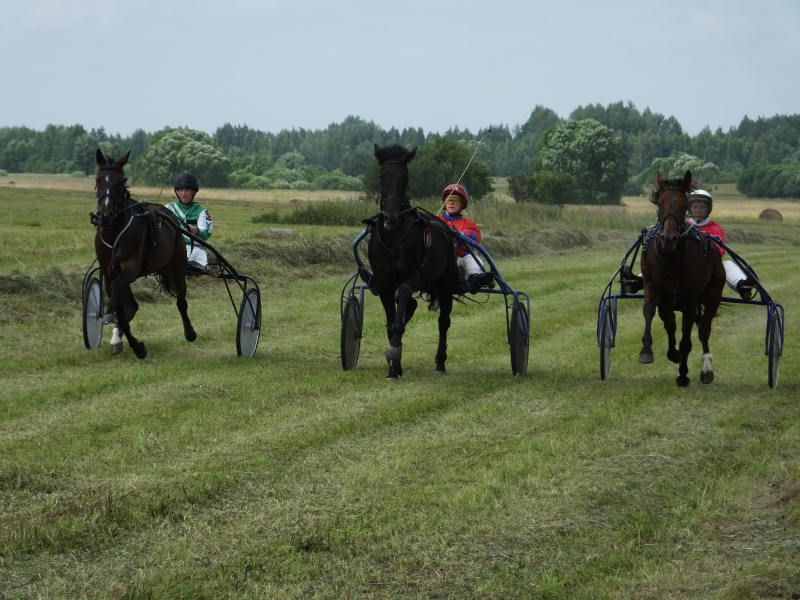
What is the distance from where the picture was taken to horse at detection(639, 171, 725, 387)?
26.0 feet

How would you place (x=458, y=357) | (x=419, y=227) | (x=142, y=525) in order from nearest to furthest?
(x=142, y=525)
(x=419, y=227)
(x=458, y=357)

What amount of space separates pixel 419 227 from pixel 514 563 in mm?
4643

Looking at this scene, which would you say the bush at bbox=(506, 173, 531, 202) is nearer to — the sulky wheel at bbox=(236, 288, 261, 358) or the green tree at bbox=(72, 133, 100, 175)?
the sulky wheel at bbox=(236, 288, 261, 358)

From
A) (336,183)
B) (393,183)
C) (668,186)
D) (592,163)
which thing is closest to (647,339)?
(668,186)

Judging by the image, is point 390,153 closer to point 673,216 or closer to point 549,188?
point 673,216

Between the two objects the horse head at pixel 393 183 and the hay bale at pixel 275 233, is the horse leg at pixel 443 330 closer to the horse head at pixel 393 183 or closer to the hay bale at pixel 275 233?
the horse head at pixel 393 183

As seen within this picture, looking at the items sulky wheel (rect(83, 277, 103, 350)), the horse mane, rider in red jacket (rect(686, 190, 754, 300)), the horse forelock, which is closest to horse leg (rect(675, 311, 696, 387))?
rider in red jacket (rect(686, 190, 754, 300))

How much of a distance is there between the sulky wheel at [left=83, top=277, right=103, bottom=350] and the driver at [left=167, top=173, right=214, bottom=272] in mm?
903

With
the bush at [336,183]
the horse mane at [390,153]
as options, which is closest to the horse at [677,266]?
the horse mane at [390,153]

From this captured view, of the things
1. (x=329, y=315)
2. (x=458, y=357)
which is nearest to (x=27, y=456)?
(x=458, y=357)

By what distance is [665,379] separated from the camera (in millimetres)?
8742

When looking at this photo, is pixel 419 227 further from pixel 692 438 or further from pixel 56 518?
pixel 56 518

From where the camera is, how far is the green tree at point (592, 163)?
71.4 metres

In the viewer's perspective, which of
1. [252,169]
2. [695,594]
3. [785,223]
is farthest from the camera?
[252,169]
